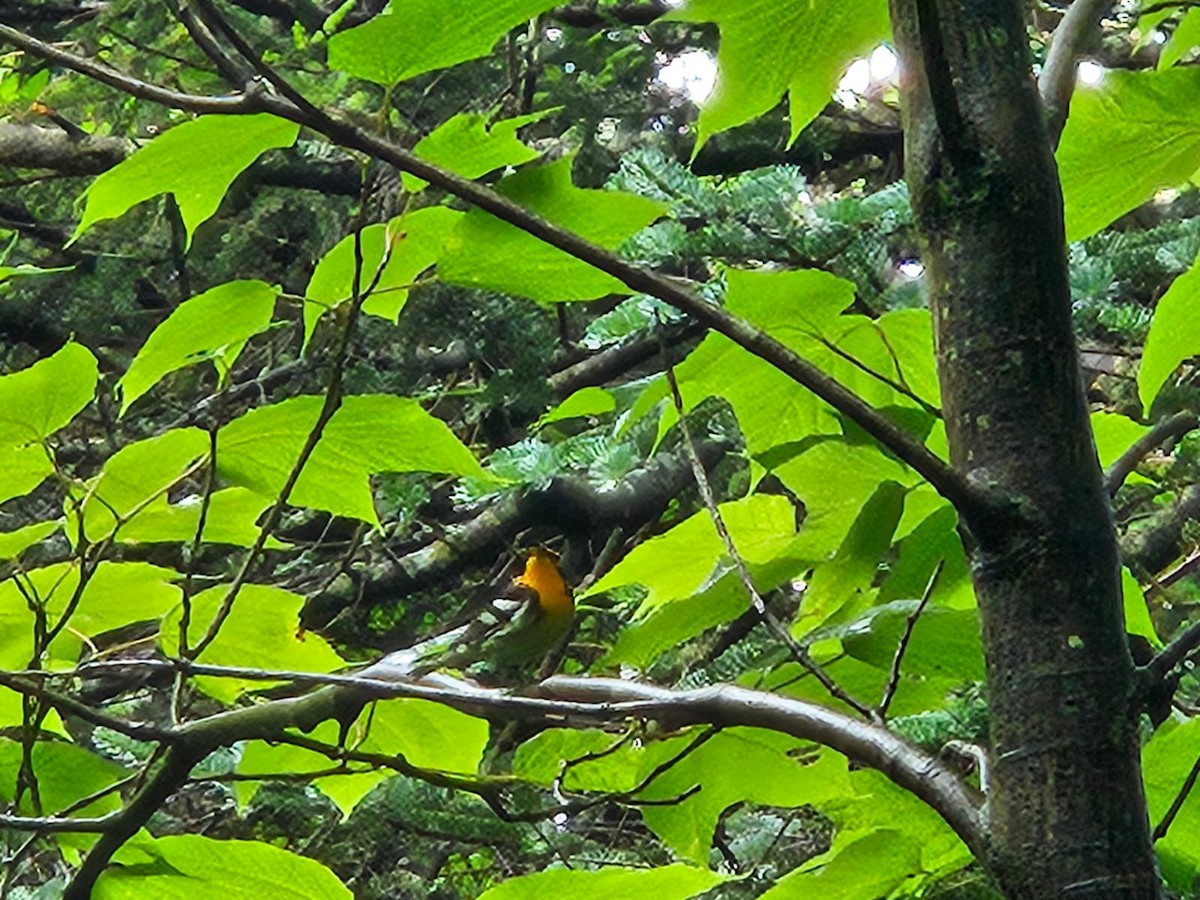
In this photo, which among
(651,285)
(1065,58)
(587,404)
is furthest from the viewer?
(587,404)

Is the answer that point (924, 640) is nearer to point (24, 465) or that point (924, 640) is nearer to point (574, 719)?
point (574, 719)

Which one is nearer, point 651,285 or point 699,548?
point 651,285

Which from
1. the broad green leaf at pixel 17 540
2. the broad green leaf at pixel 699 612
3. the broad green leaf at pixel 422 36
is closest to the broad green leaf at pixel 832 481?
the broad green leaf at pixel 699 612

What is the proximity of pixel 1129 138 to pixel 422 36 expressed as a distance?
0.30 m

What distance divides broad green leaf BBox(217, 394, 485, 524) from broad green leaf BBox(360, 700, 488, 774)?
0.28 feet

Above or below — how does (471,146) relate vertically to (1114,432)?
above

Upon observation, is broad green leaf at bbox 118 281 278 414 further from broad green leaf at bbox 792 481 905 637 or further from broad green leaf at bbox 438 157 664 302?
broad green leaf at bbox 792 481 905 637

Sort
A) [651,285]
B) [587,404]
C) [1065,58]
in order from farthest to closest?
1. [587,404]
2. [1065,58]
3. [651,285]

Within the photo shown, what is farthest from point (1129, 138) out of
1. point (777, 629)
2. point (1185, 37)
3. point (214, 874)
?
point (214, 874)

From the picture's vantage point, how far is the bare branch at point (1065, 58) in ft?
1.66

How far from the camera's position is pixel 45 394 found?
0.56 m

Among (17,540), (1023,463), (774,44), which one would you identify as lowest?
(1023,463)

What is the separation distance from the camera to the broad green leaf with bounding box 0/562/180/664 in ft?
1.98

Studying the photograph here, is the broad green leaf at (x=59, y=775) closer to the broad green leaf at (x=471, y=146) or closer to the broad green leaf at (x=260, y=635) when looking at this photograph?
the broad green leaf at (x=260, y=635)
